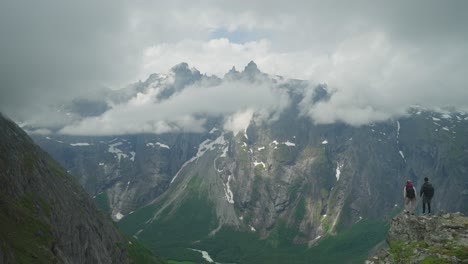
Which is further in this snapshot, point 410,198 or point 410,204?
point 410,204

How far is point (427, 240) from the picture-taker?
47406mm

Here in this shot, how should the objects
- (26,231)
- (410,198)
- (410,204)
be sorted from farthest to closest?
(26,231) → (410,204) → (410,198)

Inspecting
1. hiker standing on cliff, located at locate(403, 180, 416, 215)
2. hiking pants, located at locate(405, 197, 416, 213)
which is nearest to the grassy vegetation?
hiking pants, located at locate(405, 197, 416, 213)

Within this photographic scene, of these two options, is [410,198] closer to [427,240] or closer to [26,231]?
[427,240]

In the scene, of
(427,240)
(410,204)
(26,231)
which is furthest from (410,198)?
(26,231)

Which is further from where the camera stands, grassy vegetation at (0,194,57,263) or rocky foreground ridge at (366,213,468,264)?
grassy vegetation at (0,194,57,263)

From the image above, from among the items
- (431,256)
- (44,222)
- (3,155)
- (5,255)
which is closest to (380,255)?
(431,256)

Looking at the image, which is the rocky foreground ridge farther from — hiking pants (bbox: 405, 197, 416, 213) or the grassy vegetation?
the grassy vegetation

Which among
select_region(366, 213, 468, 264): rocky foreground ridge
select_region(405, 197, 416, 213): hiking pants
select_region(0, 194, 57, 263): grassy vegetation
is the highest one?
select_region(405, 197, 416, 213): hiking pants

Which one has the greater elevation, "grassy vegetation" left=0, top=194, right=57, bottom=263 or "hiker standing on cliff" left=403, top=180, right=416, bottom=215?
"hiker standing on cliff" left=403, top=180, right=416, bottom=215

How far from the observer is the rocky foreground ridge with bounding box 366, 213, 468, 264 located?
139 ft

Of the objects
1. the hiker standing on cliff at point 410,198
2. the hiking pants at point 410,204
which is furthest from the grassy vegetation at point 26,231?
the hiker standing on cliff at point 410,198

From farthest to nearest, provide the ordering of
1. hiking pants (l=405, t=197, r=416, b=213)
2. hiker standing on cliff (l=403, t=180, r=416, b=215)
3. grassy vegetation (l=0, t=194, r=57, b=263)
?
grassy vegetation (l=0, t=194, r=57, b=263) < hiker standing on cliff (l=403, t=180, r=416, b=215) < hiking pants (l=405, t=197, r=416, b=213)

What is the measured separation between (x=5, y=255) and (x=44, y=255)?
104 feet
